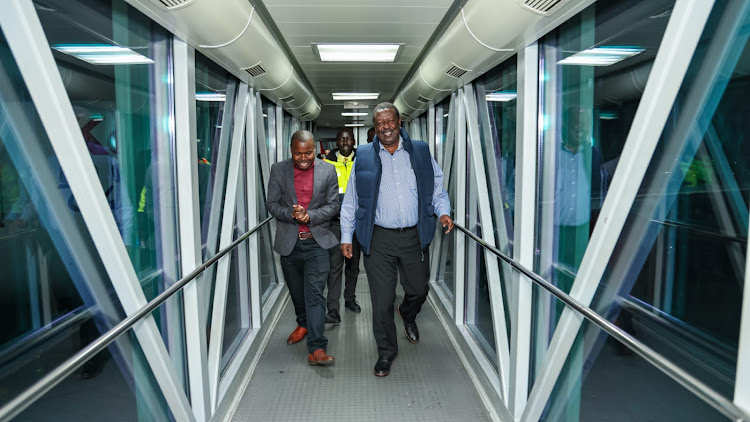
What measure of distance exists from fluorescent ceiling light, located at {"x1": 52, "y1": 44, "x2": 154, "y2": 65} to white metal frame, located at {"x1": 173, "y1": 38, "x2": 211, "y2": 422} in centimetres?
23

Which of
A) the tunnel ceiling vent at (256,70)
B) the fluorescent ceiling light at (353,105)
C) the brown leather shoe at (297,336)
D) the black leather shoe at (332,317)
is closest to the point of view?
the tunnel ceiling vent at (256,70)

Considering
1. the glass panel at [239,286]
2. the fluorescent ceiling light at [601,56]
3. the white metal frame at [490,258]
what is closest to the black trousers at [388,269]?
the white metal frame at [490,258]

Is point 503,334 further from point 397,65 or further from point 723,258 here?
point 397,65

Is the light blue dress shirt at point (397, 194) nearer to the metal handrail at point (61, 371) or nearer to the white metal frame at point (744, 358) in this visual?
the metal handrail at point (61, 371)

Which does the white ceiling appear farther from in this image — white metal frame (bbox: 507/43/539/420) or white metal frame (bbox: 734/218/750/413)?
white metal frame (bbox: 734/218/750/413)

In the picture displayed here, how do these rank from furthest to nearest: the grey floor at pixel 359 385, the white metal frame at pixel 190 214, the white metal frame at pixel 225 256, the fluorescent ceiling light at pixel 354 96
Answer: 1. the fluorescent ceiling light at pixel 354 96
2. the grey floor at pixel 359 385
3. the white metal frame at pixel 225 256
4. the white metal frame at pixel 190 214

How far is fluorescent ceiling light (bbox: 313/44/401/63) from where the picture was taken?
456cm

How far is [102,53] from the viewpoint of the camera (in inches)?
77.0

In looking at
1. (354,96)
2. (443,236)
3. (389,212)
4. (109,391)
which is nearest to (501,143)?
(389,212)

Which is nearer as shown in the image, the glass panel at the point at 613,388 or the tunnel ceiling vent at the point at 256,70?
the glass panel at the point at 613,388

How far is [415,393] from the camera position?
3414mm

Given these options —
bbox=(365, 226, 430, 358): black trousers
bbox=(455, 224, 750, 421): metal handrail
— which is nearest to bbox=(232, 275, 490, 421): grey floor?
bbox=(365, 226, 430, 358): black trousers

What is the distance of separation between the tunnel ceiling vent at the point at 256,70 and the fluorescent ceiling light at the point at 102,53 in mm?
1003

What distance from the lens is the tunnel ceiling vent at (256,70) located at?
328cm
